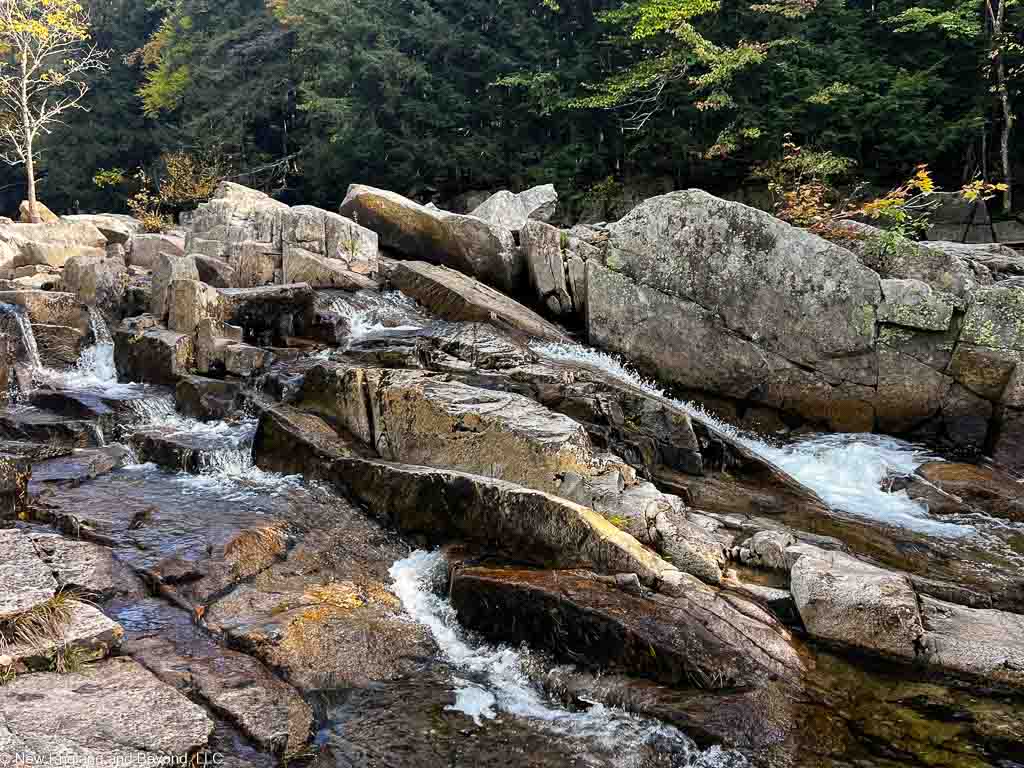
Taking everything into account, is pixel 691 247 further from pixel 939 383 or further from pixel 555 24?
pixel 555 24

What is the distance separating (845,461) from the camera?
10.0 meters

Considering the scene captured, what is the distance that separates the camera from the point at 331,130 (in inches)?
1062

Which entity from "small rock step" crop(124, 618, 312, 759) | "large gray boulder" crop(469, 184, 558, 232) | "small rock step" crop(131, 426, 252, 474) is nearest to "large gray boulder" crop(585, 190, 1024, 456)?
"small rock step" crop(131, 426, 252, 474)

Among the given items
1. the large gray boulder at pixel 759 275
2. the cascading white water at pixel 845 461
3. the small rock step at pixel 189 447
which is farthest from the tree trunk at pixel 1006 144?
the small rock step at pixel 189 447

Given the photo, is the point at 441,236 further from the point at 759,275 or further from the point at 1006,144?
the point at 1006,144

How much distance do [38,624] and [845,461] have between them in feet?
31.2

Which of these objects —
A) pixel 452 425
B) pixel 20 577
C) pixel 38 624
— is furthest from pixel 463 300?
pixel 38 624

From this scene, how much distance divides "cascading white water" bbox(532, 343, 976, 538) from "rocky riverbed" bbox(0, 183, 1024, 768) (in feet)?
0.22

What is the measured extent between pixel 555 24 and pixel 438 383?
22115 millimetres

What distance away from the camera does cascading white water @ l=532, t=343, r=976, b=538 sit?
8.59 meters

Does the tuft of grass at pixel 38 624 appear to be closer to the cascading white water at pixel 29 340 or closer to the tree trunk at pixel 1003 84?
the cascading white water at pixel 29 340

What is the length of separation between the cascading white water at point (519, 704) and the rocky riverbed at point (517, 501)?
24 millimetres

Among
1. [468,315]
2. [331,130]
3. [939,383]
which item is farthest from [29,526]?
[331,130]

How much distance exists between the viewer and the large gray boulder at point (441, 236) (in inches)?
542
